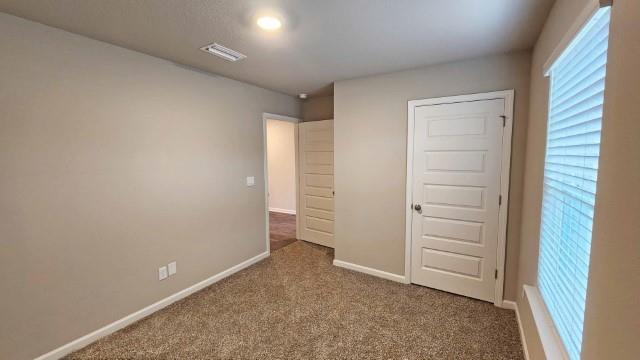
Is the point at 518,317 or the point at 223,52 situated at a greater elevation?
the point at 223,52

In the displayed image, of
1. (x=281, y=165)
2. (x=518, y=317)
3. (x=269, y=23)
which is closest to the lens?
(x=269, y=23)

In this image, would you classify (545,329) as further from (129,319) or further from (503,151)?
(129,319)

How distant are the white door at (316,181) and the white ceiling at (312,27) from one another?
156 cm

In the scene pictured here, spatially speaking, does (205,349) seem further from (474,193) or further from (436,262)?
(474,193)

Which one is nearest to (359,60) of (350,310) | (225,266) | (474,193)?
(474,193)

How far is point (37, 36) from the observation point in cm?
184

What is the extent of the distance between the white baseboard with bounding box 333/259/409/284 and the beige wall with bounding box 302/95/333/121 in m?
2.17

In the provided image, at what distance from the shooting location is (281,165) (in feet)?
22.9

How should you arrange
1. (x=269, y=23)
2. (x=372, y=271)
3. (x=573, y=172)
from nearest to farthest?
1. (x=573, y=172)
2. (x=269, y=23)
3. (x=372, y=271)

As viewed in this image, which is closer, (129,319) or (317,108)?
(129,319)

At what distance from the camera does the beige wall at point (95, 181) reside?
5.94 ft

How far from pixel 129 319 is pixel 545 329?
3.09 meters

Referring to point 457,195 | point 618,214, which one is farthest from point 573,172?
point 457,195

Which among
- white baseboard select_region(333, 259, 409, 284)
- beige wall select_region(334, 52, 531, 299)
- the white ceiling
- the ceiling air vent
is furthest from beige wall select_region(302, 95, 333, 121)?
white baseboard select_region(333, 259, 409, 284)
